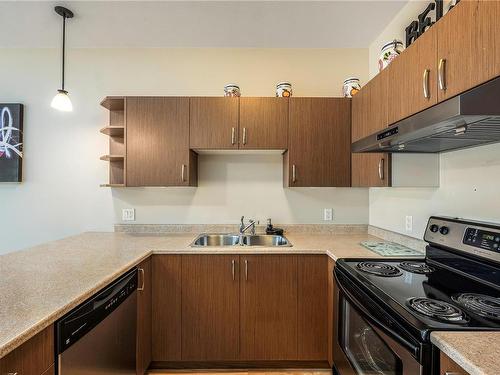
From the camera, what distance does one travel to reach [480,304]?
3.21ft

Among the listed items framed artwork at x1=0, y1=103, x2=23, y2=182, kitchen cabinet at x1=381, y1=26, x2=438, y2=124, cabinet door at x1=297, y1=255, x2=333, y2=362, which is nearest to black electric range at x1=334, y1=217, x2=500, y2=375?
cabinet door at x1=297, y1=255, x2=333, y2=362

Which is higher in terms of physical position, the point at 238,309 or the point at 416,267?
the point at 416,267

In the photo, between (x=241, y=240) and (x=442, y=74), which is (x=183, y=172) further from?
(x=442, y=74)

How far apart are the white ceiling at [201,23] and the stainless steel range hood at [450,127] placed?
1.15 m

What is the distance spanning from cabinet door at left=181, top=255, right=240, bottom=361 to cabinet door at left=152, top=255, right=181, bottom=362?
0.05 m

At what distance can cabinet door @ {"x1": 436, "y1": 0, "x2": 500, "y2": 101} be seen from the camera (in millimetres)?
875

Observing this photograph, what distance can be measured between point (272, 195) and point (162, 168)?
1.00 m

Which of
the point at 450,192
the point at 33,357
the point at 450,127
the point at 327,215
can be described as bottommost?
the point at 33,357

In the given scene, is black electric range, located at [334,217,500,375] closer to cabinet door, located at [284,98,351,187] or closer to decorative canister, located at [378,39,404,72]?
cabinet door, located at [284,98,351,187]

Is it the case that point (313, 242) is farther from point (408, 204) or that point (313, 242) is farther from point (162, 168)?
point (162, 168)

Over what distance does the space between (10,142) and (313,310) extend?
9.62 ft

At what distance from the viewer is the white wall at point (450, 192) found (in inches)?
50.7

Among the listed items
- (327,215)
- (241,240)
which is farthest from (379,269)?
(241,240)

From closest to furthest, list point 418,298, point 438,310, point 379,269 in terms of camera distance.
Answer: point 438,310, point 418,298, point 379,269
